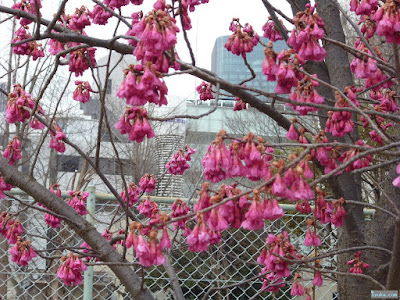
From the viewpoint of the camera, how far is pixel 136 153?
14.2m

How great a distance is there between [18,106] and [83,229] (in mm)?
731

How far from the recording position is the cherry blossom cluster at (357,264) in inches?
77.7

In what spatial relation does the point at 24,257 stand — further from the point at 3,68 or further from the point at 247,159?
the point at 3,68

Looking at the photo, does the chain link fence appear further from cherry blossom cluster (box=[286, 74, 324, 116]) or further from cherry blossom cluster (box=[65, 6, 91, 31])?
cherry blossom cluster (box=[65, 6, 91, 31])

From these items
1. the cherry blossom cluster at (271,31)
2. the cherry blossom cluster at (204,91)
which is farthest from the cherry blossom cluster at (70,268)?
the cherry blossom cluster at (271,31)

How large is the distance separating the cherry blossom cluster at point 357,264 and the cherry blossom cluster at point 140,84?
135 cm

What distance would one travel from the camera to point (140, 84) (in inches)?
46.2

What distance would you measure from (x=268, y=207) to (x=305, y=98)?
0.69 meters

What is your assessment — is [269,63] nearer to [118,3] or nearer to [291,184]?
[291,184]

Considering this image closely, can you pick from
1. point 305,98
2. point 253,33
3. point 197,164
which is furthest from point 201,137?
point 305,98

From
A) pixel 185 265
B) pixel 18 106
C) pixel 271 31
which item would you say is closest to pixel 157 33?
pixel 18 106

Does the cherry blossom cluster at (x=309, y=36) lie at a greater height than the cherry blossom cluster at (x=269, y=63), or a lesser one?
greater

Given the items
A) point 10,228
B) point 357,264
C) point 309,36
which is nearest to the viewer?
point 309,36

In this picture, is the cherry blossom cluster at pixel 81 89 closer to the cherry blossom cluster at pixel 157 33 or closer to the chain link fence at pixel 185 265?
the chain link fence at pixel 185 265
